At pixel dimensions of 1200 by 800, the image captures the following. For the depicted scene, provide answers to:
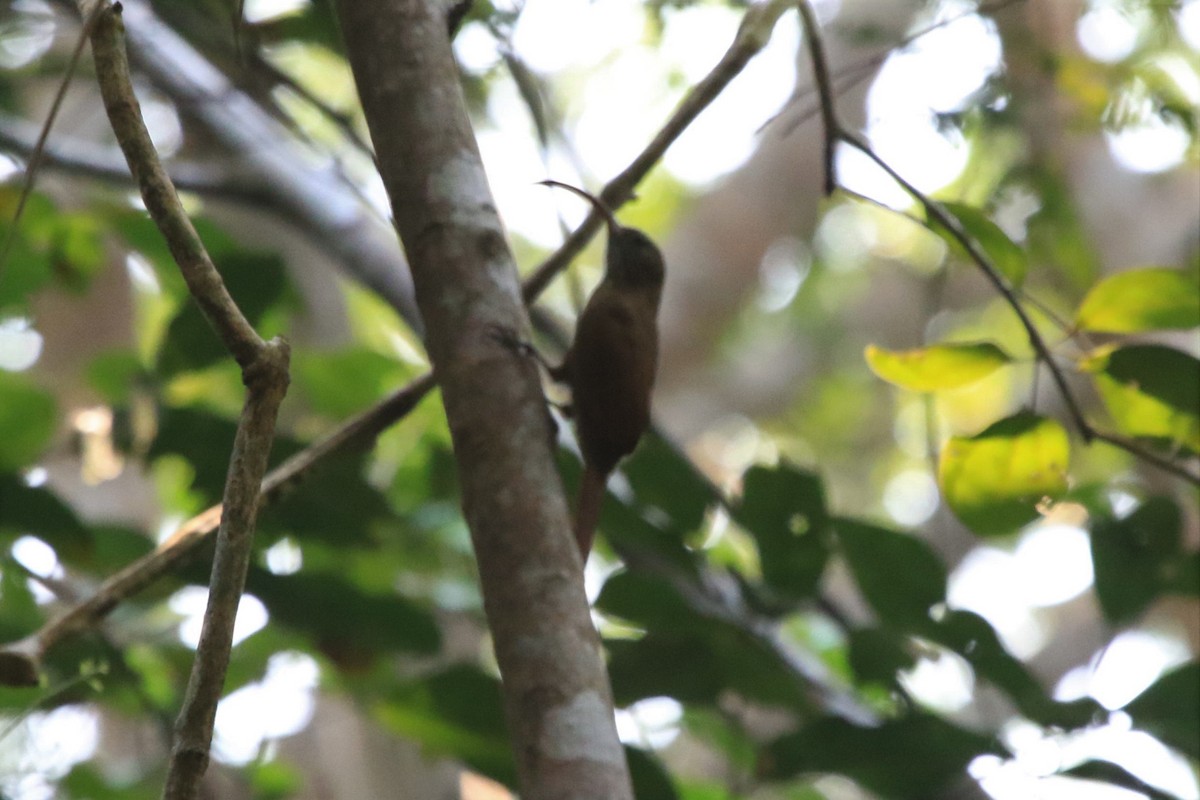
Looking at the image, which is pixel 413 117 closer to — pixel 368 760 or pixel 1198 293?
pixel 1198 293

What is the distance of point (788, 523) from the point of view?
2.49 meters

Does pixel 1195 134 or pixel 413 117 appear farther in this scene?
pixel 1195 134

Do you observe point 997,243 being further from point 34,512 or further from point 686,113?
point 34,512

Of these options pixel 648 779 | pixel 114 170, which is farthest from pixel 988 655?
pixel 114 170

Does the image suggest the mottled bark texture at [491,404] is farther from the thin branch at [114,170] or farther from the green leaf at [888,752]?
the thin branch at [114,170]

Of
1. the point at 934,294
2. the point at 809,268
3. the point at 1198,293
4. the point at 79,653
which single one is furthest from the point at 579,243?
the point at 809,268

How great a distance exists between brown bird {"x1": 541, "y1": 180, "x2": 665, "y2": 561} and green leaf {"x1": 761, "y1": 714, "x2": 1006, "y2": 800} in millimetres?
618

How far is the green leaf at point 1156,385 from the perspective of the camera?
211cm

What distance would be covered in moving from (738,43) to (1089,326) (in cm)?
83

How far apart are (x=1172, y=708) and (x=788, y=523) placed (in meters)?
0.79

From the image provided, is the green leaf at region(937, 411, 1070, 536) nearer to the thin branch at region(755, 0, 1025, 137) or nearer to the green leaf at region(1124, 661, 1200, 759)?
the green leaf at region(1124, 661, 1200, 759)

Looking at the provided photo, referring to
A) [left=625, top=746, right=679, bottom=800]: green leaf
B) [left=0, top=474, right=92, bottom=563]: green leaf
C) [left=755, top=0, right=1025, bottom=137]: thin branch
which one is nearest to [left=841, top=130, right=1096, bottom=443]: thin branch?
[left=755, top=0, right=1025, bottom=137]: thin branch

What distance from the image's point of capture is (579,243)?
82.9 inches

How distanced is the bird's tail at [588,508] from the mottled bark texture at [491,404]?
49 cm
